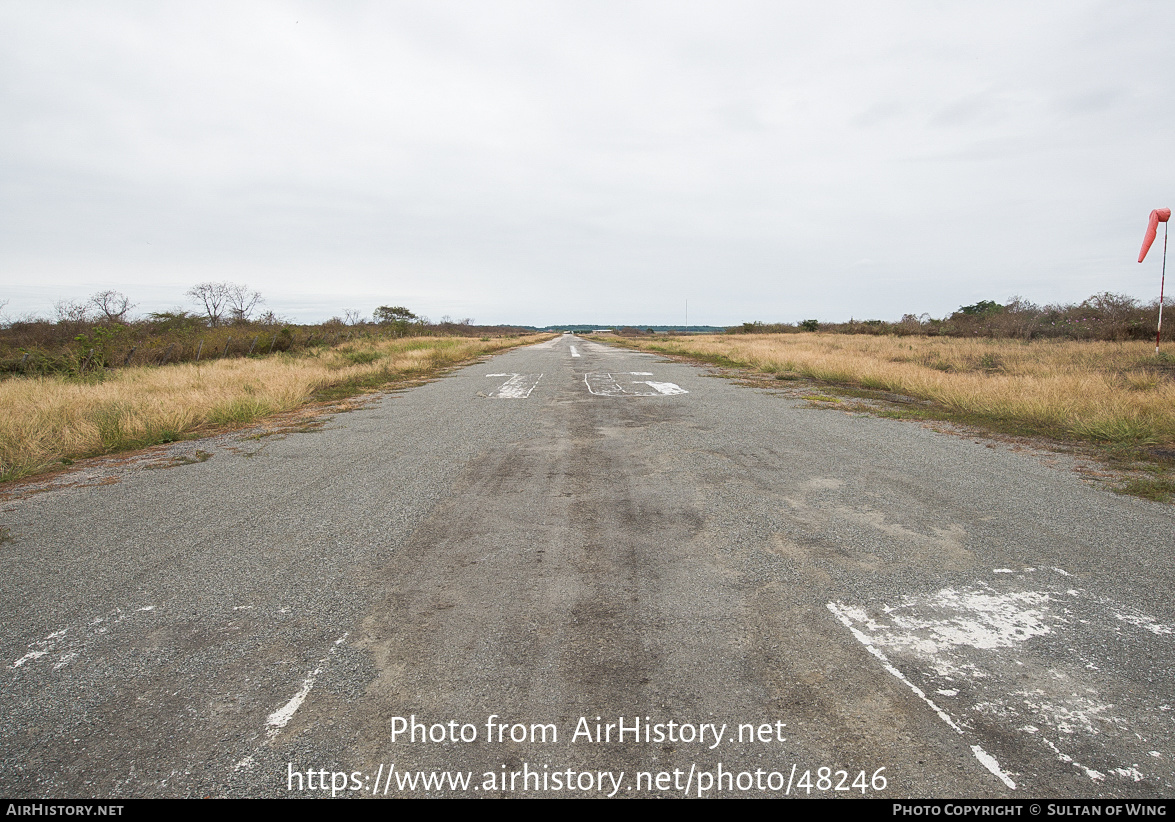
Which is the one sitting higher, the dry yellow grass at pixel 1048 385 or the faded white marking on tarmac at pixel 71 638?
the dry yellow grass at pixel 1048 385

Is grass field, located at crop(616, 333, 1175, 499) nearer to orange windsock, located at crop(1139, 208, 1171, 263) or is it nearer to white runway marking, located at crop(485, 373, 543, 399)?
orange windsock, located at crop(1139, 208, 1171, 263)

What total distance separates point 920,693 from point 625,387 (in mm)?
12388

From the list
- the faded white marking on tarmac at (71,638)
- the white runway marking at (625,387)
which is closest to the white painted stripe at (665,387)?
the white runway marking at (625,387)

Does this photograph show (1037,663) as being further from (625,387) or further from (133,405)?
(133,405)

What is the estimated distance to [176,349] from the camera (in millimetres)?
23859

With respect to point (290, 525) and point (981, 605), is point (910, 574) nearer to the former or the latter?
point (981, 605)

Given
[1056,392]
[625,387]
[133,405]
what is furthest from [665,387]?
[133,405]

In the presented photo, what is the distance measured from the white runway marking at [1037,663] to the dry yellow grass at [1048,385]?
6.41 m

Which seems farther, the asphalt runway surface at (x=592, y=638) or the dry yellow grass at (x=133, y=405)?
the dry yellow grass at (x=133, y=405)

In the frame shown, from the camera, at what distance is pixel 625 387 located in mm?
14648

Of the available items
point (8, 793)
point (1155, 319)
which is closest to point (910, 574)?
point (8, 793)

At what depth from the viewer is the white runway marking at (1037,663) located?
213cm

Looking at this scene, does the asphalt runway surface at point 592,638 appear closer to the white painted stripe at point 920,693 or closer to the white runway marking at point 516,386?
the white painted stripe at point 920,693

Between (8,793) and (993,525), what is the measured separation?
19.8 ft
